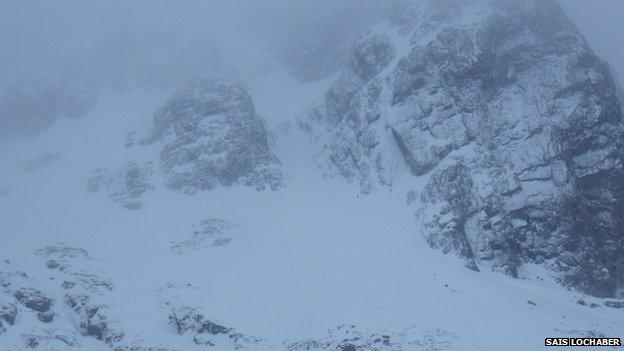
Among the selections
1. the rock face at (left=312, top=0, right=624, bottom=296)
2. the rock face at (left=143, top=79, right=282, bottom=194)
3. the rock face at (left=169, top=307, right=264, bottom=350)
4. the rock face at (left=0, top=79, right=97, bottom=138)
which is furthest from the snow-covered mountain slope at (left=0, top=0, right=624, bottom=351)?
the rock face at (left=0, top=79, right=97, bottom=138)

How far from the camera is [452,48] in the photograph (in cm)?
5809

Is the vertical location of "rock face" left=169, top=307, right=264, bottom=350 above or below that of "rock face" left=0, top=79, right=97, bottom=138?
below

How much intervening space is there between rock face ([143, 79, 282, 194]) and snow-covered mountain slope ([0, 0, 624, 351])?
0.84ft

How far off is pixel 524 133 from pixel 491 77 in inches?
333

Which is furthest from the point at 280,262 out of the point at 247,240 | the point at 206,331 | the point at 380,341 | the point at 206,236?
the point at 380,341

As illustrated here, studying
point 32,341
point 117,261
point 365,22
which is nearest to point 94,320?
point 32,341

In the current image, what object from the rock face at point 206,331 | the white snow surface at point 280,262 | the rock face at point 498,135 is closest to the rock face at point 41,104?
the white snow surface at point 280,262

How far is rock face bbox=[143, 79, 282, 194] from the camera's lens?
208ft

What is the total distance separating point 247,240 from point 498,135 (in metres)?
28.0

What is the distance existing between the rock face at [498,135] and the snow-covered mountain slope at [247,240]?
1.87ft

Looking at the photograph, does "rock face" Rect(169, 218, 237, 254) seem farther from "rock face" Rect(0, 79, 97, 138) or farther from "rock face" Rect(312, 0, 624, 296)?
"rock face" Rect(0, 79, 97, 138)

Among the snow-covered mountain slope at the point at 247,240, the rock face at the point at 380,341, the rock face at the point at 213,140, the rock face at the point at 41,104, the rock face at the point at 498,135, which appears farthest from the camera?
the rock face at the point at 41,104

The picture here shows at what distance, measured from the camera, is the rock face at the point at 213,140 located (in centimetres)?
6328

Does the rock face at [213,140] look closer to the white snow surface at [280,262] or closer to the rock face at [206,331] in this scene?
the white snow surface at [280,262]
